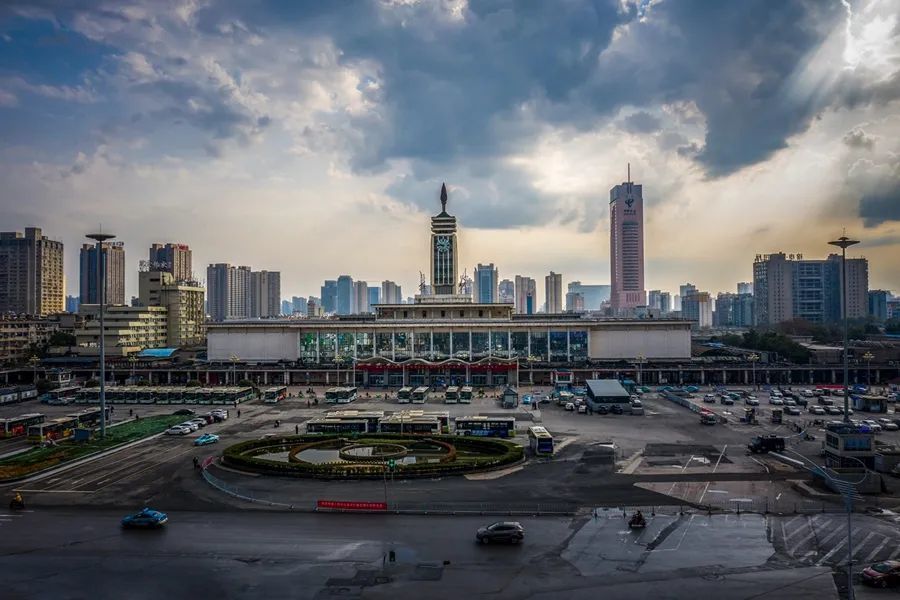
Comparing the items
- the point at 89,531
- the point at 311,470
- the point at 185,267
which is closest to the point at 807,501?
the point at 311,470

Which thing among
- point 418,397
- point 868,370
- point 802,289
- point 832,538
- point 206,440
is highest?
point 802,289

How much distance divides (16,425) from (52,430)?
5.16 m

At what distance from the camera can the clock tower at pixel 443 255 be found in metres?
105

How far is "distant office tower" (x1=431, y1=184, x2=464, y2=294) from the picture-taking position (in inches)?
4117

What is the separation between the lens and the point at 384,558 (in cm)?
2336

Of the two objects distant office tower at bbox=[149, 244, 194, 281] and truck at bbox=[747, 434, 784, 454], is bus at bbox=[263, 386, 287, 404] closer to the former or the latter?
truck at bbox=[747, 434, 784, 454]

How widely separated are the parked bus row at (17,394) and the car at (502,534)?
2617 inches

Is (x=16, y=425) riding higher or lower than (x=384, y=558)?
higher

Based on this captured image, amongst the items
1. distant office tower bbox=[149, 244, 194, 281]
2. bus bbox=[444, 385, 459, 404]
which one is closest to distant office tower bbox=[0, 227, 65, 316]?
distant office tower bbox=[149, 244, 194, 281]

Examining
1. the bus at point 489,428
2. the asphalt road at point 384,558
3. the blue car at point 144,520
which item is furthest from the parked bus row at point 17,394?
the blue car at point 144,520

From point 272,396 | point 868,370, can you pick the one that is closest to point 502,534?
point 272,396

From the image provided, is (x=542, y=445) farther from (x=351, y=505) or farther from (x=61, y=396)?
(x=61, y=396)

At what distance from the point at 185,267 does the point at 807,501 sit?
186416 millimetres

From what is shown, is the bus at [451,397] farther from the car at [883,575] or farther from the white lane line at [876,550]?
the car at [883,575]
